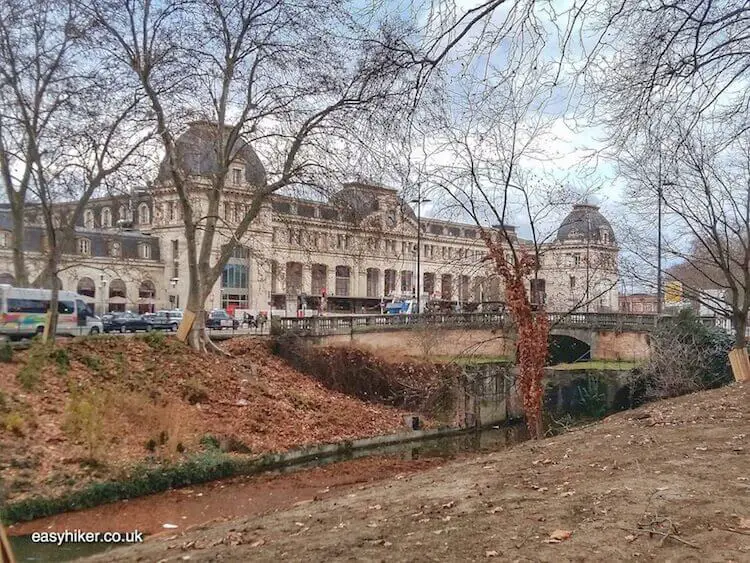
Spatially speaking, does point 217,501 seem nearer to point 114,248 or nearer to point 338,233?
point 338,233

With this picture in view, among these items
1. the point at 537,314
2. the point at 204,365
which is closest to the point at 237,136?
the point at 204,365

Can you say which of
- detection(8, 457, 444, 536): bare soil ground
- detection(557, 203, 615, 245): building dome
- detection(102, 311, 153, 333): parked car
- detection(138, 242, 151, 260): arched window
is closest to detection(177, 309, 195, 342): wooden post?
detection(8, 457, 444, 536): bare soil ground

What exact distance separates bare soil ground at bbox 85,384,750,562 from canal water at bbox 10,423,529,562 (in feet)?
11.8

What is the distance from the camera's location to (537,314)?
16.0 metres

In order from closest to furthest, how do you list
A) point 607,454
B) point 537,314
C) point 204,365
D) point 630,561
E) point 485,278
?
point 630,561
point 607,454
point 537,314
point 485,278
point 204,365

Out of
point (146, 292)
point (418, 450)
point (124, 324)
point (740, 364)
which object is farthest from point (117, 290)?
point (740, 364)

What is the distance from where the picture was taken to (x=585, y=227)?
19.2 meters

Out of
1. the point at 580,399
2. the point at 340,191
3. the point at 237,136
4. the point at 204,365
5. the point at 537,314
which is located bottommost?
the point at 580,399

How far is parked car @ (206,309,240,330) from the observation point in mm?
51509

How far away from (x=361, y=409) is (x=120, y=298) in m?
44.9

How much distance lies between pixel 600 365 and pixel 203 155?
928 inches

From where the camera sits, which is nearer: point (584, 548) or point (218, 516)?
point (584, 548)

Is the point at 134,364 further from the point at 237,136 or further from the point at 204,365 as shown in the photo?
the point at 237,136

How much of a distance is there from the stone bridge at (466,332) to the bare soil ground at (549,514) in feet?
97.9
